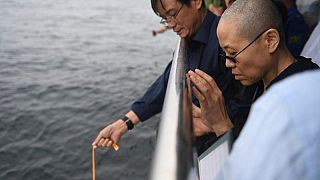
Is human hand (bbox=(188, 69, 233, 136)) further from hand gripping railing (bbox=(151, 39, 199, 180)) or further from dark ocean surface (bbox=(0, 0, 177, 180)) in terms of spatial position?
dark ocean surface (bbox=(0, 0, 177, 180))

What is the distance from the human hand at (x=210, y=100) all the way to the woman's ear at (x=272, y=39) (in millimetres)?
426

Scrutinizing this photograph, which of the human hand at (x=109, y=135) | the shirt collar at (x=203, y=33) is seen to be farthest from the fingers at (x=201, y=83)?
the human hand at (x=109, y=135)

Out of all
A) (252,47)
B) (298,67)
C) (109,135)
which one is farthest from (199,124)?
(109,135)

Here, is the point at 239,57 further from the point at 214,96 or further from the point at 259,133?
the point at 259,133

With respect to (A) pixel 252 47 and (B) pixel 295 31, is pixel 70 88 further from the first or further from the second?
(A) pixel 252 47

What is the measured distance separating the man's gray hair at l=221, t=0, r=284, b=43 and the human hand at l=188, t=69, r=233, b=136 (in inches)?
15.2

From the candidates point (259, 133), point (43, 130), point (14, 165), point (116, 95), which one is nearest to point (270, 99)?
point (259, 133)

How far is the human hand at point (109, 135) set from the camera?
2.76 m

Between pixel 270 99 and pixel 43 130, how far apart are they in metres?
7.95

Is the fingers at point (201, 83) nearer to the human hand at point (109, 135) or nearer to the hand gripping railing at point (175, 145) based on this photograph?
the hand gripping railing at point (175, 145)

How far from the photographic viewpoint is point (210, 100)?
1.89 meters

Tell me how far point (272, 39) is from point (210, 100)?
0.53m

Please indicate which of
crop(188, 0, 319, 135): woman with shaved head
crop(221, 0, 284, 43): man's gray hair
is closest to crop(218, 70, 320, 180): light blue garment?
crop(188, 0, 319, 135): woman with shaved head

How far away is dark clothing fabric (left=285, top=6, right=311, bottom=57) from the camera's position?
368 cm
